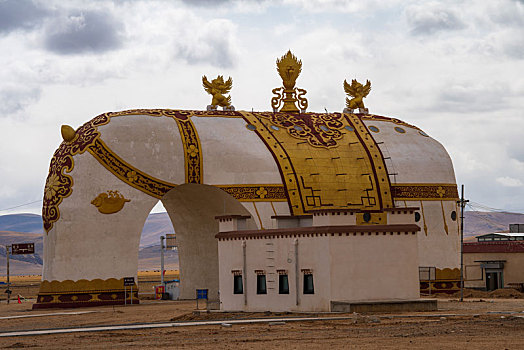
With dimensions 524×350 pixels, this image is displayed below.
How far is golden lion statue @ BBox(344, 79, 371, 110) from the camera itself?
65562 mm

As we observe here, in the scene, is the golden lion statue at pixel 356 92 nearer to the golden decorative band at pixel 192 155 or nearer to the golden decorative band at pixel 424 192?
the golden decorative band at pixel 424 192

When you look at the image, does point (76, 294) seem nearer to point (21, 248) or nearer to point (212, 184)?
point (212, 184)

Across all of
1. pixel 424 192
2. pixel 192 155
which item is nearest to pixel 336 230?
pixel 192 155

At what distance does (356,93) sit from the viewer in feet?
217

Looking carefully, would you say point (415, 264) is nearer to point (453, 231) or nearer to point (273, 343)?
point (273, 343)

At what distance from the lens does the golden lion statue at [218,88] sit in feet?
201

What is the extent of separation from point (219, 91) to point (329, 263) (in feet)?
73.9

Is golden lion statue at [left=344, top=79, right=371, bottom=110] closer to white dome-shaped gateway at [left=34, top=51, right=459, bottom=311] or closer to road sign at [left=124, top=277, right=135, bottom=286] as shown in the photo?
white dome-shaped gateway at [left=34, top=51, right=459, bottom=311]

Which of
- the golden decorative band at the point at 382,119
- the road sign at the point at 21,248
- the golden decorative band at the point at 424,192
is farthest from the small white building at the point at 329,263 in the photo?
the road sign at the point at 21,248

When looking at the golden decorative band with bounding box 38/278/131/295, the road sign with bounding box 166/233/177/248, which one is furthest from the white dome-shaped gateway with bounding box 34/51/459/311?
Answer: the road sign with bounding box 166/233/177/248

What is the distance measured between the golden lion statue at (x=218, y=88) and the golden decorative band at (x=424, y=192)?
10.6 metres

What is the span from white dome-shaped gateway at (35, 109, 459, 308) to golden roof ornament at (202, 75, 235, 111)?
49.4 inches

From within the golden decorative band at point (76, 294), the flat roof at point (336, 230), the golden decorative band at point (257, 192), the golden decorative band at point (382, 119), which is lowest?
the golden decorative band at point (76, 294)

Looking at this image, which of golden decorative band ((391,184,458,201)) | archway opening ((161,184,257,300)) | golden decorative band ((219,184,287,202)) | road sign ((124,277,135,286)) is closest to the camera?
road sign ((124,277,135,286))
